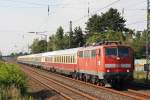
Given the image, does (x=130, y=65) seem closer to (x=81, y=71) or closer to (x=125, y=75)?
(x=125, y=75)

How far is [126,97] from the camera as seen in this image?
Answer: 22875 millimetres

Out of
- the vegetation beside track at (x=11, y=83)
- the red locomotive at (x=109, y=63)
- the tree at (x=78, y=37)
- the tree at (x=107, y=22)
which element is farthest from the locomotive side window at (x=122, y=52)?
the tree at (x=107, y=22)

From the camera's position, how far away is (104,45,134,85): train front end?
28.1 metres

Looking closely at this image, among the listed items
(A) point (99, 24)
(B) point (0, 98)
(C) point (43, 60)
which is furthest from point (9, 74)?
(A) point (99, 24)

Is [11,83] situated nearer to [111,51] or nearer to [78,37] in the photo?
[111,51]

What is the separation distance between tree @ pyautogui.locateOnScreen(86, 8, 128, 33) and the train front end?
2887 inches

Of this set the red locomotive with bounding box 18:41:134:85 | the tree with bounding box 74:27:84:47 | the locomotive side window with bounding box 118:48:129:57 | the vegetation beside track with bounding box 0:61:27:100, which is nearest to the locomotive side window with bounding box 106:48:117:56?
the red locomotive with bounding box 18:41:134:85

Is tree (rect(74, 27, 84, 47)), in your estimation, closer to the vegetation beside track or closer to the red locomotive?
the red locomotive

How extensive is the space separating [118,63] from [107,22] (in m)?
74.3

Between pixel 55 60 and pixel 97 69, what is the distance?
28177 mm

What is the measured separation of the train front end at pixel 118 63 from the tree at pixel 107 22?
73.3 meters

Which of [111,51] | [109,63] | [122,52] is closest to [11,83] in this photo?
[109,63]

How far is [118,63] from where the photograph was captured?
28172mm

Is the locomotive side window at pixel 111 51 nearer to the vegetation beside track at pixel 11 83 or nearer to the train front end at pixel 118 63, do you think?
the train front end at pixel 118 63
